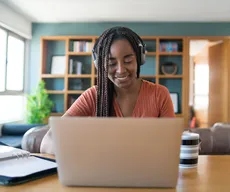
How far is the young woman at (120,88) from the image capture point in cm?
123

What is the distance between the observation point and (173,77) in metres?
5.19

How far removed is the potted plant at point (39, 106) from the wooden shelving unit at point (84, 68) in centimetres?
24

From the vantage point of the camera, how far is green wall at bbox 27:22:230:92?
5.29 metres

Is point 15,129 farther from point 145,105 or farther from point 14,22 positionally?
point 145,105

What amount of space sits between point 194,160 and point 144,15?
4.14m

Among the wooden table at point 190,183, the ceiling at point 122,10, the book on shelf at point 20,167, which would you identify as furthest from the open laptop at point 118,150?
the ceiling at point 122,10

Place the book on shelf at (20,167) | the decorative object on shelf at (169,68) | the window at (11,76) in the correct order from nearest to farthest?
the book on shelf at (20,167)
the window at (11,76)
the decorative object on shelf at (169,68)

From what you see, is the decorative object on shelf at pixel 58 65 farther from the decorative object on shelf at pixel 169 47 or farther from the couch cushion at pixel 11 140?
the decorative object on shelf at pixel 169 47

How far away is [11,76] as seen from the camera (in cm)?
506

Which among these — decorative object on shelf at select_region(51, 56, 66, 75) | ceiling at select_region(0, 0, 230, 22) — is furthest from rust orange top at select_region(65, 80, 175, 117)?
decorative object on shelf at select_region(51, 56, 66, 75)

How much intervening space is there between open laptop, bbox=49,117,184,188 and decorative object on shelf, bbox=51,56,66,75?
4.73 metres

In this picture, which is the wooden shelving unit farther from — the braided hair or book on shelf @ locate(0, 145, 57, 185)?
book on shelf @ locate(0, 145, 57, 185)

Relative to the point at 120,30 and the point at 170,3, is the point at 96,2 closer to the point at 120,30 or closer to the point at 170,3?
the point at 170,3

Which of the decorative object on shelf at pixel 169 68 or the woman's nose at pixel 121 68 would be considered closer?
the woman's nose at pixel 121 68
